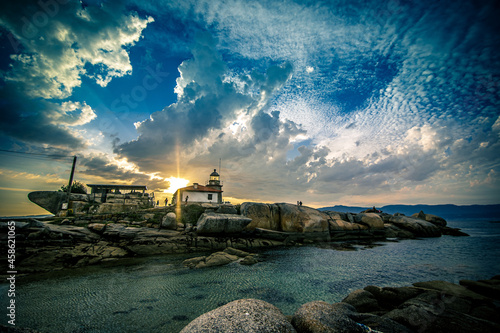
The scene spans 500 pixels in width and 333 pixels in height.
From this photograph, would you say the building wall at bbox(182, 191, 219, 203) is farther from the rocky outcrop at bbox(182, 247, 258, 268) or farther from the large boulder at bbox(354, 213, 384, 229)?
the rocky outcrop at bbox(182, 247, 258, 268)

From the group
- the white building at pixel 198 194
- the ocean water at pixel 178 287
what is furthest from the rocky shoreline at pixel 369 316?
the white building at pixel 198 194

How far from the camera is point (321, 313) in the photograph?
3799 millimetres

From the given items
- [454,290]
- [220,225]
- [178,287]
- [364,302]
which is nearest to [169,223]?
[220,225]

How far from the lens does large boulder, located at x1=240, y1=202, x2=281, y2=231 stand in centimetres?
2109

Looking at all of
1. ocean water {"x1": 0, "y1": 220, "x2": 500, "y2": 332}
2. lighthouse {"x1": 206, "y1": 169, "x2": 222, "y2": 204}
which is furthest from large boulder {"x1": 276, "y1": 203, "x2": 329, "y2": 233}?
lighthouse {"x1": 206, "y1": 169, "x2": 222, "y2": 204}

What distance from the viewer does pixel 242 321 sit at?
122 inches

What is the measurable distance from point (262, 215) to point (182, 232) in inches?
361

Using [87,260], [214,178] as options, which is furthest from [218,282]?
[214,178]

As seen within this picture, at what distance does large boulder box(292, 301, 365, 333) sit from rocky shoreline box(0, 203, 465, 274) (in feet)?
42.9

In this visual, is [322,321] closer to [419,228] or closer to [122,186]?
[419,228]

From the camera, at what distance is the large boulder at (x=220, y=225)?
56.1 feet

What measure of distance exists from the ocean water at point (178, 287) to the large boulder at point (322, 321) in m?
2.73

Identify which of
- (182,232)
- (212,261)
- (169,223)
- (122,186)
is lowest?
(212,261)

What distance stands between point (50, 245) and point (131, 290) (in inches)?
320
